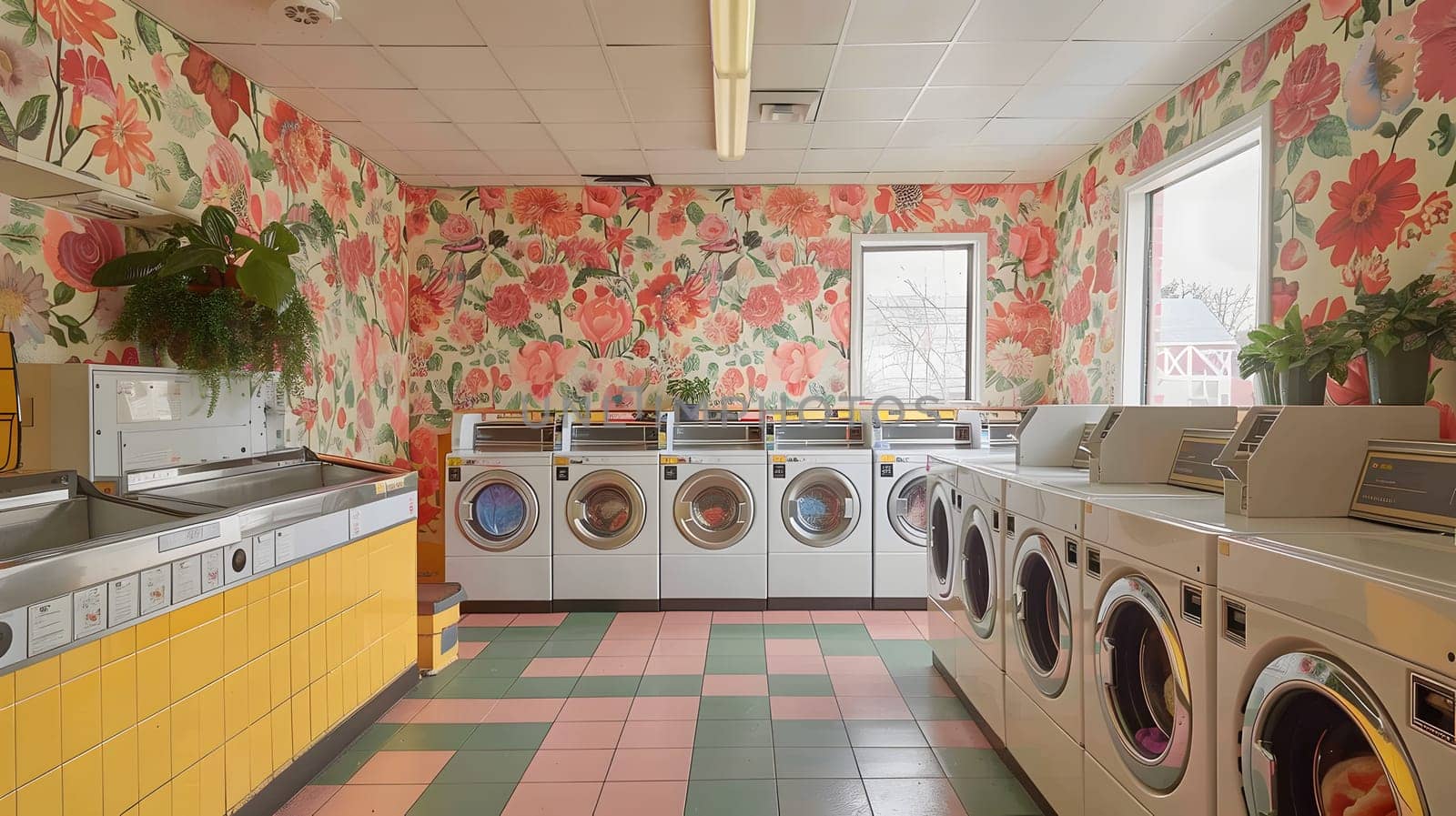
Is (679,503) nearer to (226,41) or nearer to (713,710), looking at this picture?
(713,710)

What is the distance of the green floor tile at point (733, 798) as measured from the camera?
2.33 m

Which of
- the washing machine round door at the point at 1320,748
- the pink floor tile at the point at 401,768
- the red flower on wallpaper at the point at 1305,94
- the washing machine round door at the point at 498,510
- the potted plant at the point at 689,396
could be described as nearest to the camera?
the washing machine round door at the point at 1320,748

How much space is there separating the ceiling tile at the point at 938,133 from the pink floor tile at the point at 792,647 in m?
2.88

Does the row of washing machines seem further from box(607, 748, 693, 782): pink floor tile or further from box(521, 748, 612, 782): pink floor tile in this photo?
box(521, 748, 612, 782): pink floor tile

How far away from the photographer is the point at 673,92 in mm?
3520

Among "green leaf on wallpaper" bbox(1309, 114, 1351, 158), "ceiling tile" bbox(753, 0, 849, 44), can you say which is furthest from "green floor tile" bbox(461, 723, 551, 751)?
"green leaf on wallpaper" bbox(1309, 114, 1351, 158)

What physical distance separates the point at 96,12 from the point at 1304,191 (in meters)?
4.45

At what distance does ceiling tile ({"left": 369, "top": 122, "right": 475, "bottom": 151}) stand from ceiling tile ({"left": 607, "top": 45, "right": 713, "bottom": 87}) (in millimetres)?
1201

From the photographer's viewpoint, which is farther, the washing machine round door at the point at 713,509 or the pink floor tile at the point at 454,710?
the washing machine round door at the point at 713,509

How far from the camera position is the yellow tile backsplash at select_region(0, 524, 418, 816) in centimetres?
152

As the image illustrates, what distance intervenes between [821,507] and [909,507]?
552mm

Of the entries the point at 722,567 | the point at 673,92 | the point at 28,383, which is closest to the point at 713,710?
the point at 722,567

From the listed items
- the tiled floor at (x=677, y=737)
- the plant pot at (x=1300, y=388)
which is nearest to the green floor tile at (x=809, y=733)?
the tiled floor at (x=677, y=737)

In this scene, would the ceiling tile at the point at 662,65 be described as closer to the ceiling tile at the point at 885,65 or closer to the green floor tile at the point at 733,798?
the ceiling tile at the point at 885,65
